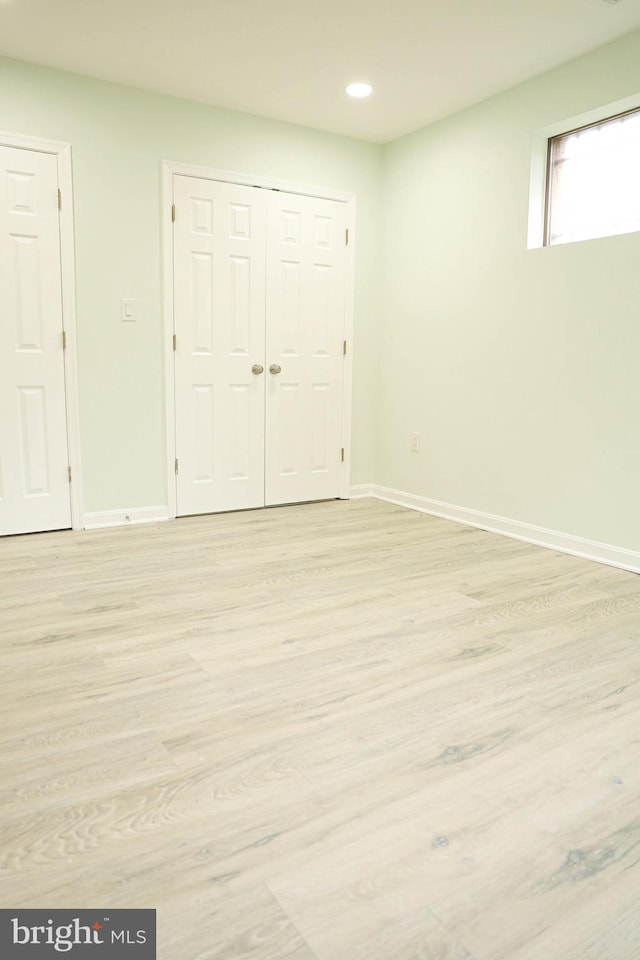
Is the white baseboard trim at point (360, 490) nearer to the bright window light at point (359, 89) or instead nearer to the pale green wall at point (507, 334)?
the pale green wall at point (507, 334)

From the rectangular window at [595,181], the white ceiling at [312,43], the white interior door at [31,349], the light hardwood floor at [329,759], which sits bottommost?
the light hardwood floor at [329,759]

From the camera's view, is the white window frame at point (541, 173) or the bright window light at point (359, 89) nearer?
the white window frame at point (541, 173)

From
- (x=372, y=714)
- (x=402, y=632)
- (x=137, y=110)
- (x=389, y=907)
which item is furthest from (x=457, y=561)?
(x=137, y=110)

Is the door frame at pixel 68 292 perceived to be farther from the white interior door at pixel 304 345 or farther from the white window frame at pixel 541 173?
the white window frame at pixel 541 173

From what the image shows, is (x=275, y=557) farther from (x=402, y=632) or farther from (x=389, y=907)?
(x=389, y=907)

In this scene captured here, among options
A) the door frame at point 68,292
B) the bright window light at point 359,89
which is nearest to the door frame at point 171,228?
the door frame at point 68,292

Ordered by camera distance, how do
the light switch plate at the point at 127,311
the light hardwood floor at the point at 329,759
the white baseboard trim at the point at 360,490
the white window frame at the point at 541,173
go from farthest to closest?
the white baseboard trim at the point at 360,490 < the light switch plate at the point at 127,311 < the white window frame at the point at 541,173 < the light hardwood floor at the point at 329,759

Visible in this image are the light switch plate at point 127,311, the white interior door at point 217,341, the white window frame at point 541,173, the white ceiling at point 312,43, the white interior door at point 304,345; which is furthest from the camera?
the white interior door at point 304,345

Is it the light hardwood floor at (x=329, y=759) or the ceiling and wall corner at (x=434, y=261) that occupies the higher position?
the ceiling and wall corner at (x=434, y=261)

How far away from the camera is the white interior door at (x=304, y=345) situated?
4402mm

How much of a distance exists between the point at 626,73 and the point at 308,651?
3017 mm

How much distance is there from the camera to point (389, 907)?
48.5 inches

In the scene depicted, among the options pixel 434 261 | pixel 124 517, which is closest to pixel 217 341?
pixel 124 517

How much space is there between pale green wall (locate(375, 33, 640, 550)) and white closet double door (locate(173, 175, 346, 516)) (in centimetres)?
48
